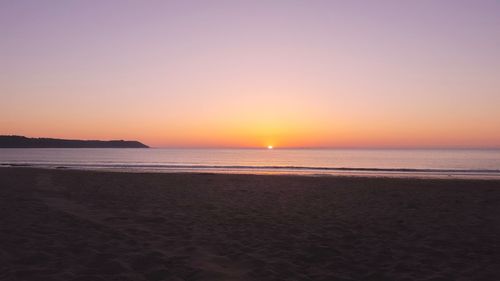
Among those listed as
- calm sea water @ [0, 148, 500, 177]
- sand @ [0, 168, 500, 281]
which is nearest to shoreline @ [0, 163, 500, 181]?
calm sea water @ [0, 148, 500, 177]

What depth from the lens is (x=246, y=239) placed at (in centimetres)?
840

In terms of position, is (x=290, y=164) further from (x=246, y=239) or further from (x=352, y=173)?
(x=246, y=239)

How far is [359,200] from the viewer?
14.8 metres

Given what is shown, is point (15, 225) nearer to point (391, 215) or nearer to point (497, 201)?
point (391, 215)

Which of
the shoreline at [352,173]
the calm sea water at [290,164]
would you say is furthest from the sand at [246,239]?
the calm sea water at [290,164]

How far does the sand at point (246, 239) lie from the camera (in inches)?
245

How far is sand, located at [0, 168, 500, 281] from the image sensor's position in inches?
245

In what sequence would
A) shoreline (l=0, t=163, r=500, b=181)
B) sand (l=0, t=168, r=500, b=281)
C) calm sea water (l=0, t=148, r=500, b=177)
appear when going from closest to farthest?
sand (l=0, t=168, r=500, b=281) → shoreline (l=0, t=163, r=500, b=181) → calm sea water (l=0, t=148, r=500, b=177)

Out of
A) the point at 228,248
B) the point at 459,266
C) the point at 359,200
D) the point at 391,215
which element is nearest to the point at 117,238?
the point at 228,248

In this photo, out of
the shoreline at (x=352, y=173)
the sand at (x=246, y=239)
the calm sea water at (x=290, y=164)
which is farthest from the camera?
the calm sea water at (x=290, y=164)

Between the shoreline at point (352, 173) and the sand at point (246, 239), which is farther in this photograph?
the shoreline at point (352, 173)

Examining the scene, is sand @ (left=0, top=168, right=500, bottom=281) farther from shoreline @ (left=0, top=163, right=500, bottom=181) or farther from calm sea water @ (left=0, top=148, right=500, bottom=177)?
calm sea water @ (left=0, top=148, right=500, bottom=177)

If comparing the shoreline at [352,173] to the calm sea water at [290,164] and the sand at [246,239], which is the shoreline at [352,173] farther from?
the sand at [246,239]

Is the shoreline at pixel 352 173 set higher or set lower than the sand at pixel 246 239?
higher
